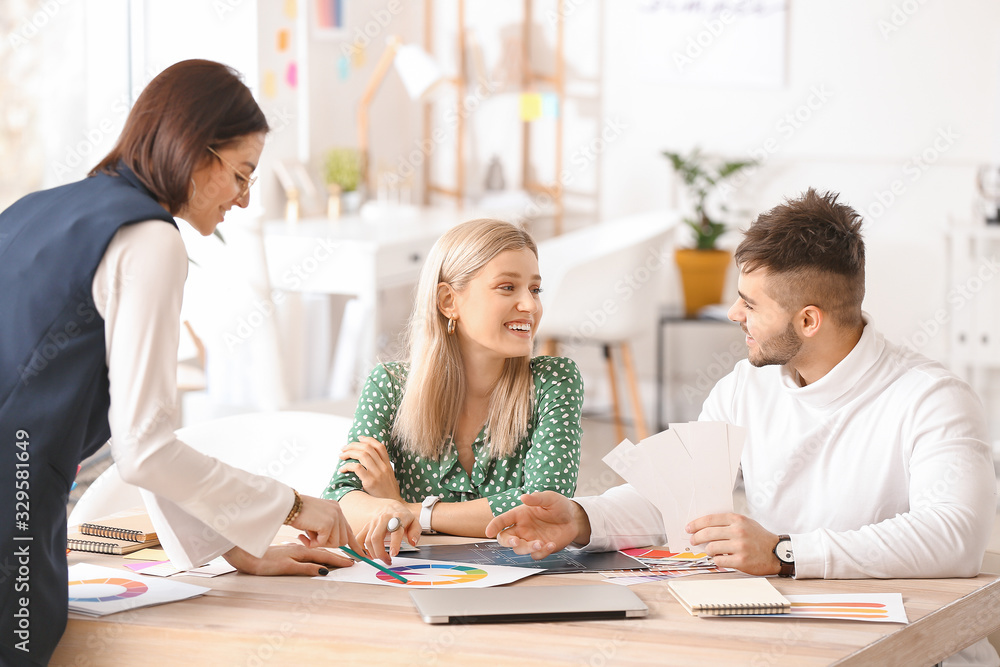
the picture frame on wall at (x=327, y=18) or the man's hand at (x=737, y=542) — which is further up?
the picture frame on wall at (x=327, y=18)

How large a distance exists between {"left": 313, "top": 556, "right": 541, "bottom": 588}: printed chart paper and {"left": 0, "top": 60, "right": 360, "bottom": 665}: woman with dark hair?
215 millimetres

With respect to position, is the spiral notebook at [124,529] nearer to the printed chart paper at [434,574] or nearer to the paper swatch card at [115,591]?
the paper swatch card at [115,591]

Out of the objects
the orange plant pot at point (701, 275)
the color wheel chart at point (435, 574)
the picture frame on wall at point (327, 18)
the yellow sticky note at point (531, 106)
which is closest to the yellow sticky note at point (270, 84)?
the picture frame on wall at point (327, 18)

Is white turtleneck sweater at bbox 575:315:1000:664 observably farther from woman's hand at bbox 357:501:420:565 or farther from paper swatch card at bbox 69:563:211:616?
paper swatch card at bbox 69:563:211:616

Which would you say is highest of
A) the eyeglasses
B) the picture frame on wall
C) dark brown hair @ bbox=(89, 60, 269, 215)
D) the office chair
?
the picture frame on wall

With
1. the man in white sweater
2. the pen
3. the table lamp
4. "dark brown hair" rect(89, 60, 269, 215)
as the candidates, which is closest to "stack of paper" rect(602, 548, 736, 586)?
the man in white sweater

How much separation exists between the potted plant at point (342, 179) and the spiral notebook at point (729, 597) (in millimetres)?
3671

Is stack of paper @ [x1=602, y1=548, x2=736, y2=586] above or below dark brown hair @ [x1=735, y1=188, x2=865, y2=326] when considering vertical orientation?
below

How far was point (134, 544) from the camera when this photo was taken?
1609mm

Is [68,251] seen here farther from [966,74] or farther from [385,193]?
[966,74]

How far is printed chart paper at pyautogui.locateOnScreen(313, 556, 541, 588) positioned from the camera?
56.6 inches

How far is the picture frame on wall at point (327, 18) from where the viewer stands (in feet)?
15.8

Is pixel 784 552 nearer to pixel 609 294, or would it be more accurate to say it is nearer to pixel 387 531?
pixel 387 531

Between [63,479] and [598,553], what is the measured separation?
2.53 ft
